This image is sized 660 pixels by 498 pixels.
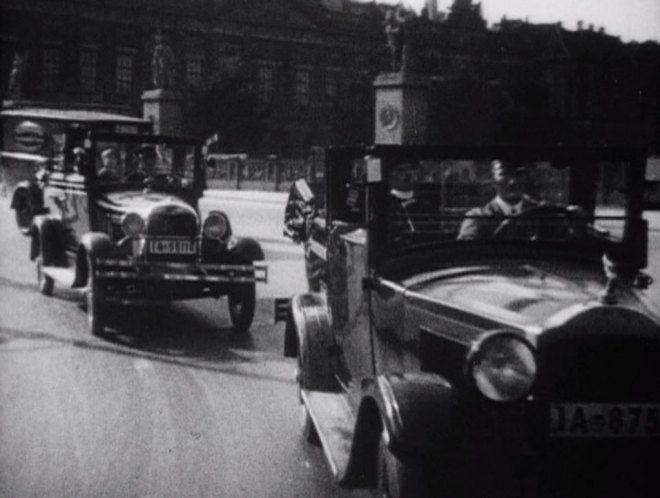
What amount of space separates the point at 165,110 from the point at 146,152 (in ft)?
96.1

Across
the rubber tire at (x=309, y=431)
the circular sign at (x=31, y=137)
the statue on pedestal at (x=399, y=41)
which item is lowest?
the rubber tire at (x=309, y=431)

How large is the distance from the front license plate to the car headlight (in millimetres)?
6272

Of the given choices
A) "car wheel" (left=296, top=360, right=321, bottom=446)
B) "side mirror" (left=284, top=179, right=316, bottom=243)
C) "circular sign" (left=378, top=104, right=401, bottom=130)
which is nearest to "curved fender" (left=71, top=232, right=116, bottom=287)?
"side mirror" (left=284, top=179, right=316, bottom=243)

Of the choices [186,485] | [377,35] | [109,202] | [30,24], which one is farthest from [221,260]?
[377,35]

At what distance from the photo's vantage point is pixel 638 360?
3.15m

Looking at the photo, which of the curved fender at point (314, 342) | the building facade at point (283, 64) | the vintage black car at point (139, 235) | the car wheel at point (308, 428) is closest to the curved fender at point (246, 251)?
the vintage black car at point (139, 235)

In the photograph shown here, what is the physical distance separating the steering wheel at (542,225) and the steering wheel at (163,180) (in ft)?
22.1

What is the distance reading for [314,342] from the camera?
5.34 metres

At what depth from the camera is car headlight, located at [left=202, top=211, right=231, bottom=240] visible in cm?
905

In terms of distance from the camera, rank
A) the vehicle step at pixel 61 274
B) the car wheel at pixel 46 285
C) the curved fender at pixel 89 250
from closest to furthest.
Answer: the curved fender at pixel 89 250 → the vehicle step at pixel 61 274 → the car wheel at pixel 46 285

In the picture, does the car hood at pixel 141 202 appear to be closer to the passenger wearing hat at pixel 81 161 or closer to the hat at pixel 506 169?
the passenger wearing hat at pixel 81 161

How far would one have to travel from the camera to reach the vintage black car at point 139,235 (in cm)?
862

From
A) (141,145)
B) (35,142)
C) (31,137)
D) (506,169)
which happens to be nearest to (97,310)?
(141,145)

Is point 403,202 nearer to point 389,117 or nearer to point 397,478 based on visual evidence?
point 397,478
